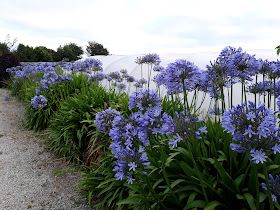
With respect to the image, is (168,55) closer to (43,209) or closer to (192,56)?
(192,56)

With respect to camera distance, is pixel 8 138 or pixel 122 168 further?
pixel 8 138

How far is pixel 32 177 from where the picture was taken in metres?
4.50

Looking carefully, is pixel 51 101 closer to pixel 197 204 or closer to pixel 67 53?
pixel 197 204

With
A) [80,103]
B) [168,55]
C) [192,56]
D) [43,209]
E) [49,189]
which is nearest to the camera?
[43,209]

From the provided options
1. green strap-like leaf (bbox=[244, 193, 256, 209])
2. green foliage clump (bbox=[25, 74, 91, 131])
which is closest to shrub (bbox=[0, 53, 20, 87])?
green foliage clump (bbox=[25, 74, 91, 131])

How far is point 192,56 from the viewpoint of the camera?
888cm

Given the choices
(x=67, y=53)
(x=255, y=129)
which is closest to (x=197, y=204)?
(x=255, y=129)

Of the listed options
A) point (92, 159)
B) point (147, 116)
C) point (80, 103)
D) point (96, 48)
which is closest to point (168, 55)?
point (80, 103)

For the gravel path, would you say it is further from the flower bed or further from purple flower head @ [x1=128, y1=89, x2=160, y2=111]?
purple flower head @ [x1=128, y1=89, x2=160, y2=111]

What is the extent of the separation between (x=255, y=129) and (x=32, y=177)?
13.6ft

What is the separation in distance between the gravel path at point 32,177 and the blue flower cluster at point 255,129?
271 centimetres

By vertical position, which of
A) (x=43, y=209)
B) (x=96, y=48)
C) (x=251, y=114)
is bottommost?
(x=43, y=209)

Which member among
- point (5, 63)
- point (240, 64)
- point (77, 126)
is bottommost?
point (77, 126)

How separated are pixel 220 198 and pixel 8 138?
229 inches
